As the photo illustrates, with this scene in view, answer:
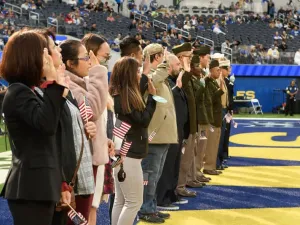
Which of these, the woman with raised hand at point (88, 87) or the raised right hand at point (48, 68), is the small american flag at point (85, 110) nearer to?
the woman with raised hand at point (88, 87)

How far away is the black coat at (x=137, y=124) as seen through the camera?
4809 millimetres

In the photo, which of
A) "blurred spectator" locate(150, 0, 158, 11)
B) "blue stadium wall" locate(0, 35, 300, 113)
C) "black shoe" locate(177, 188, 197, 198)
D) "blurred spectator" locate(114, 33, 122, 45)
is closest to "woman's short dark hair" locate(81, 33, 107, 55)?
"black shoe" locate(177, 188, 197, 198)

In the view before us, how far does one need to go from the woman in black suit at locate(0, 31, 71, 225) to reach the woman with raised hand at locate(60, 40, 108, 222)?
0.75 m

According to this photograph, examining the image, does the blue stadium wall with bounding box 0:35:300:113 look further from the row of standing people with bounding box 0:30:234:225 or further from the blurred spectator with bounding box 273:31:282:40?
the row of standing people with bounding box 0:30:234:225

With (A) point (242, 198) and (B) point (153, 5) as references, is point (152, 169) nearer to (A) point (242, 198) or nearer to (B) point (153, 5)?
(A) point (242, 198)

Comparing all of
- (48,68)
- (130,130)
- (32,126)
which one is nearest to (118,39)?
(130,130)

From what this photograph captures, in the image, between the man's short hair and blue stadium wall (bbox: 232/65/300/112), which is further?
blue stadium wall (bbox: 232/65/300/112)

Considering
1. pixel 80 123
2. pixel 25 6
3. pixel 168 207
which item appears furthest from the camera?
pixel 25 6

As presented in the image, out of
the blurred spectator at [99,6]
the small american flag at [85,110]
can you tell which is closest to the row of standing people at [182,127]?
the small american flag at [85,110]

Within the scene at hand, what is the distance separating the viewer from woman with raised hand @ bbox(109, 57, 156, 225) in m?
4.71

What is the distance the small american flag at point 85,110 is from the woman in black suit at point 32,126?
32.3 inches

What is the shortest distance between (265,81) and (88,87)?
20.9m

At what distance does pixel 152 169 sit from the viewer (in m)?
5.68

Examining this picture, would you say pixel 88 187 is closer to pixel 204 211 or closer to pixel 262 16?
pixel 204 211
